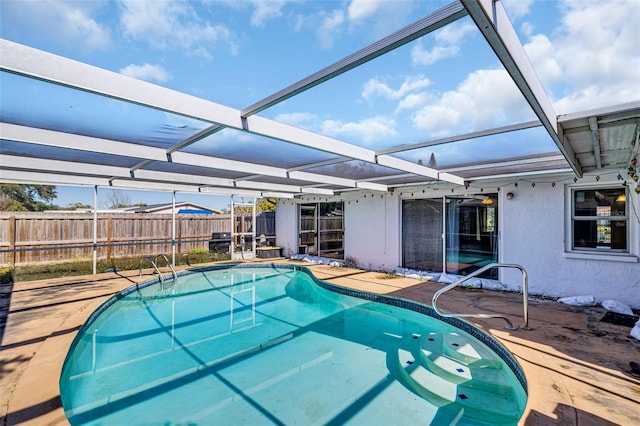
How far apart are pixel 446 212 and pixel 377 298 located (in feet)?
11.2

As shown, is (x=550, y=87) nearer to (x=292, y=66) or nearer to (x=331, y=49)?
(x=331, y=49)

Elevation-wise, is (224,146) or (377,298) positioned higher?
(224,146)

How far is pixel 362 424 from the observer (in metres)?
3.25

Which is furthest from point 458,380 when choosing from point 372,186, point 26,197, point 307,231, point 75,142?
point 26,197

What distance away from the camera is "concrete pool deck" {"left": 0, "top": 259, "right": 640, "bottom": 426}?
8.52 feet

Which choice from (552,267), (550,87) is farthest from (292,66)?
(552,267)

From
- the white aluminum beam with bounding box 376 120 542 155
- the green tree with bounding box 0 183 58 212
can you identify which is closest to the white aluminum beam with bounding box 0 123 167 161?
the white aluminum beam with bounding box 376 120 542 155

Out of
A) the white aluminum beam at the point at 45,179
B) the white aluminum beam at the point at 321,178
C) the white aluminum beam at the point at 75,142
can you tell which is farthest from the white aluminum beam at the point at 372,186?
the white aluminum beam at the point at 45,179

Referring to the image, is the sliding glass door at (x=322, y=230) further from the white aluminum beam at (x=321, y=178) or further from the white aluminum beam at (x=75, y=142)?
the white aluminum beam at (x=75, y=142)

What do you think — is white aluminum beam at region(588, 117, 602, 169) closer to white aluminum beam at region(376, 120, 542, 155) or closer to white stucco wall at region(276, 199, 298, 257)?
white aluminum beam at region(376, 120, 542, 155)

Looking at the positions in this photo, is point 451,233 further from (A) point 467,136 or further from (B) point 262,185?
(B) point 262,185

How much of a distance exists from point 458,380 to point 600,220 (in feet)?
16.4

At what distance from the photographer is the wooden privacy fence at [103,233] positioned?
9055mm

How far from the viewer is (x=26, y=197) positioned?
77.9 ft
